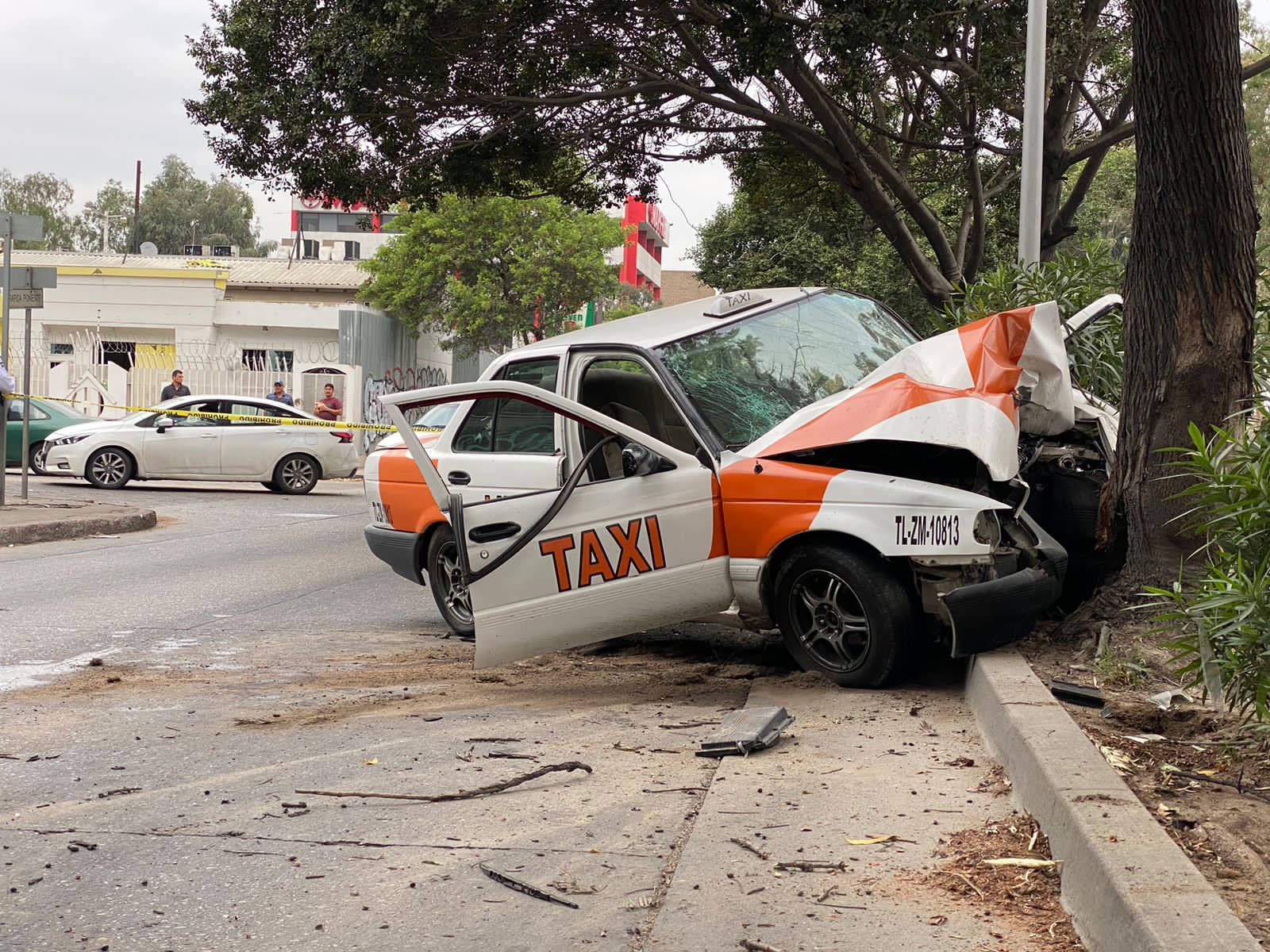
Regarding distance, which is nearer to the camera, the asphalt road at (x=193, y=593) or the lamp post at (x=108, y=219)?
the asphalt road at (x=193, y=593)

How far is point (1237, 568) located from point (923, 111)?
739 inches

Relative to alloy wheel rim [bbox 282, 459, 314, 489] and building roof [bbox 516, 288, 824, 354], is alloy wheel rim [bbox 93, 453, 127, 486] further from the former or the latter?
building roof [bbox 516, 288, 824, 354]

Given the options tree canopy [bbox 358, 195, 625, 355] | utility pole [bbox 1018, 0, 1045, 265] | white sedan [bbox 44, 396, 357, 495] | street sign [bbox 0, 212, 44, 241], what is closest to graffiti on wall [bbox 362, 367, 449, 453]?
tree canopy [bbox 358, 195, 625, 355]

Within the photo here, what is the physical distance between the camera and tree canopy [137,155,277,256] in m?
92.6

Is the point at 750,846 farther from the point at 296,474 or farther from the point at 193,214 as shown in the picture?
the point at 193,214

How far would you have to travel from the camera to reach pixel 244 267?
4916cm

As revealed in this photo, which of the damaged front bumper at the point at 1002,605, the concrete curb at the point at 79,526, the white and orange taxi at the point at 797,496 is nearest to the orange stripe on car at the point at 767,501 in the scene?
the white and orange taxi at the point at 797,496

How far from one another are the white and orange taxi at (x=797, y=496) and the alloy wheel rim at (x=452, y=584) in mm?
1076

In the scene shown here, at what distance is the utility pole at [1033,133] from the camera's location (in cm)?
1477

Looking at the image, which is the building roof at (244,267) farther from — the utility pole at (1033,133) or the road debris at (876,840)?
the road debris at (876,840)

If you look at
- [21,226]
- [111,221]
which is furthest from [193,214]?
[21,226]

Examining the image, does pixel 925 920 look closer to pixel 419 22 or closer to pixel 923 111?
pixel 419 22

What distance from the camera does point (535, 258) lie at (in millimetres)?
45562

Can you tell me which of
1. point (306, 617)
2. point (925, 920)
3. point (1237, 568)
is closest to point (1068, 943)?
point (925, 920)
